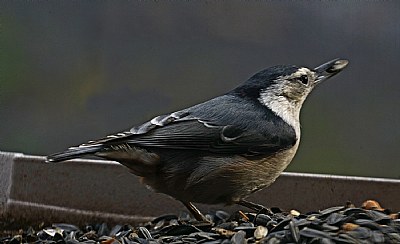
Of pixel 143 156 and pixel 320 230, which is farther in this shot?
pixel 143 156

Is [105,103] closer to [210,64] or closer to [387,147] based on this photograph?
[210,64]

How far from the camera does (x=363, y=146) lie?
158 inches

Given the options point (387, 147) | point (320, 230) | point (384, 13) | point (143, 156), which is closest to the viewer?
point (320, 230)

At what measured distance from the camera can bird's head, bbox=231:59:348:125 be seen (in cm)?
282

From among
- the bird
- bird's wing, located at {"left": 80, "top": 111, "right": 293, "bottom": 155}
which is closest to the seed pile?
the bird

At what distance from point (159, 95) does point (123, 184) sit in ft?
3.43

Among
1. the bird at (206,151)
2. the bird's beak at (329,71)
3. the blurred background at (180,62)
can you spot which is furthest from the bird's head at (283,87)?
the blurred background at (180,62)

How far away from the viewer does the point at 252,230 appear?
7.47 ft

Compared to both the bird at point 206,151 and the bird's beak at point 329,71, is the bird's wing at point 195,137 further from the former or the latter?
the bird's beak at point 329,71

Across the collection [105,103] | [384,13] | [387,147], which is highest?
[384,13]

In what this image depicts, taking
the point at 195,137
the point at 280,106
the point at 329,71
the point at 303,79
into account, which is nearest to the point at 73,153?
the point at 195,137

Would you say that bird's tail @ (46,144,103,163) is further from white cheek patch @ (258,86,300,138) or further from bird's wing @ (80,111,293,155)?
white cheek patch @ (258,86,300,138)

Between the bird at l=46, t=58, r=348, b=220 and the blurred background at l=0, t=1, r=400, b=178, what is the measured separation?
1.16 metres

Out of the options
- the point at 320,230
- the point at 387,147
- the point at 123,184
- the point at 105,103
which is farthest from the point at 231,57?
the point at 320,230
